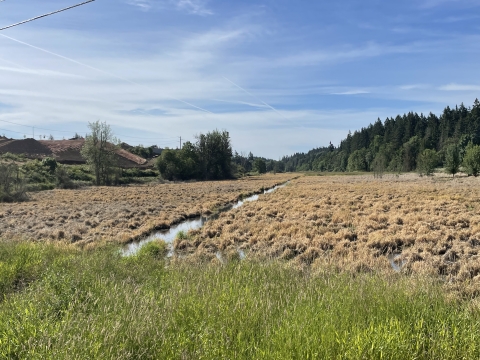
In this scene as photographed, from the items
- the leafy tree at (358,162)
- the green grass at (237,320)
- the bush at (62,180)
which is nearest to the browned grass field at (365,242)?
the green grass at (237,320)

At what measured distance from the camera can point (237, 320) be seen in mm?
3988

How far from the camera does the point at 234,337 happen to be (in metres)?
3.69

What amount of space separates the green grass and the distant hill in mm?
75002

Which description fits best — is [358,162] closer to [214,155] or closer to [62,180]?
[214,155]

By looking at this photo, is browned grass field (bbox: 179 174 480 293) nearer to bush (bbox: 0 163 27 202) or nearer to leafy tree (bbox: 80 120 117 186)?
bush (bbox: 0 163 27 202)

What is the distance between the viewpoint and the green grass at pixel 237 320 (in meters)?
3.22

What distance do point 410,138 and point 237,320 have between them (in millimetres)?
126250

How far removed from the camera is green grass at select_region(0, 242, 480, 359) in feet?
10.6

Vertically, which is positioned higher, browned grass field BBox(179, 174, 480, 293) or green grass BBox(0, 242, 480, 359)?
green grass BBox(0, 242, 480, 359)

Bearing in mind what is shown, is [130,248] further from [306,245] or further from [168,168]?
[168,168]

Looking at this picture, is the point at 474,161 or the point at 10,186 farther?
the point at 474,161

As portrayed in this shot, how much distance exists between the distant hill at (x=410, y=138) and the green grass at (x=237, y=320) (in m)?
75.0

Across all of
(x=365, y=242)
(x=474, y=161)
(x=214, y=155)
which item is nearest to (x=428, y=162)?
(x=474, y=161)

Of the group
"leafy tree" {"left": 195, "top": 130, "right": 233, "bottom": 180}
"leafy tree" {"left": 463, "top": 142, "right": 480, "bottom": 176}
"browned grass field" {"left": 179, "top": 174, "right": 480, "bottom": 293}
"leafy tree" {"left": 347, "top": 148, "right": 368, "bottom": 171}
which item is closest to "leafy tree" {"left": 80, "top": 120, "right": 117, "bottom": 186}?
"leafy tree" {"left": 195, "top": 130, "right": 233, "bottom": 180}
